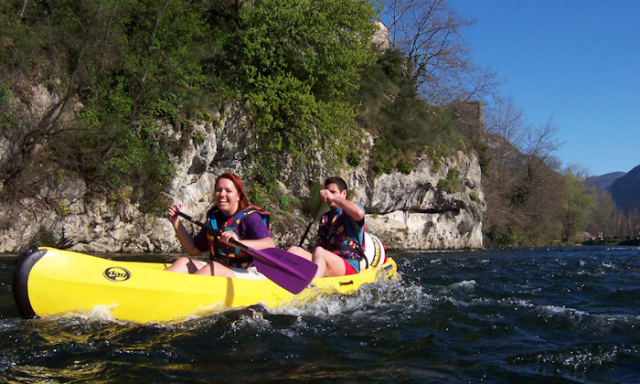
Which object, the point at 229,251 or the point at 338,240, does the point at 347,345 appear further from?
the point at 338,240

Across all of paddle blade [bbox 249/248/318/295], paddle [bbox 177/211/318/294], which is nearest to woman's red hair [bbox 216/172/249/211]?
paddle [bbox 177/211/318/294]

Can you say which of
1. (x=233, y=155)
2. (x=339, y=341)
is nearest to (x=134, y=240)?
(x=233, y=155)

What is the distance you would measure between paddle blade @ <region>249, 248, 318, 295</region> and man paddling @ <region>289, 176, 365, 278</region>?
2.25 ft

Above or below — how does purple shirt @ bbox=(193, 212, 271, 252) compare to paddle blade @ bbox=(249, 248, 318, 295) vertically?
above

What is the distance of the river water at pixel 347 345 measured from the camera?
2.68 m

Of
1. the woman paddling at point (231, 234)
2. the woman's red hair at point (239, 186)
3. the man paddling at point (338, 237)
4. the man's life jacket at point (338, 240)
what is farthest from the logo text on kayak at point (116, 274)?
the man's life jacket at point (338, 240)

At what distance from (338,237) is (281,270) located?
1438 millimetres

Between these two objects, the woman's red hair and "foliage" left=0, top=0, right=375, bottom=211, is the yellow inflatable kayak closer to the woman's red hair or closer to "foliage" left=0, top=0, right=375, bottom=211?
the woman's red hair

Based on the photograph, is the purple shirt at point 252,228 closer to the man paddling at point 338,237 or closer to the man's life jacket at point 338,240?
the man paddling at point 338,237

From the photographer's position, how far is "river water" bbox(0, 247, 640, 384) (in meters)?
2.68

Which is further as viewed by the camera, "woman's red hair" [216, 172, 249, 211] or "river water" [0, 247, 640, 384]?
"woman's red hair" [216, 172, 249, 211]

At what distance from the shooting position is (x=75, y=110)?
32.4 feet

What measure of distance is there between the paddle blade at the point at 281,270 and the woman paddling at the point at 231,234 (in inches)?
3.3

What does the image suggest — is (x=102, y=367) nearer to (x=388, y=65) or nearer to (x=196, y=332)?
(x=196, y=332)
